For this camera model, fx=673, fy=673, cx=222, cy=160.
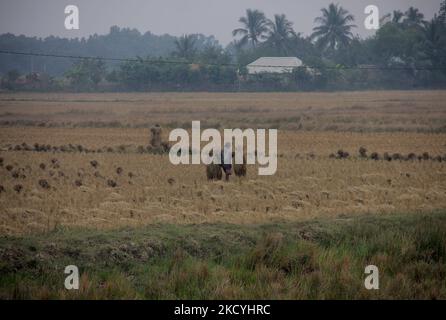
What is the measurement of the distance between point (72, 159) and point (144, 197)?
21.3 feet

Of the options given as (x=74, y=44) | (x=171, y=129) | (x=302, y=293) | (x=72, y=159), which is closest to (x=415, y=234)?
(x=302, y=293)

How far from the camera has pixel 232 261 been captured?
8406mm

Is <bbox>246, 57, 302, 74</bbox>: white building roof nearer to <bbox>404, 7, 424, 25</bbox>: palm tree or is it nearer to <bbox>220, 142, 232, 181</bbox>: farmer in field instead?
<bbox>404, 7, 424, 25</bbox>: palm tree

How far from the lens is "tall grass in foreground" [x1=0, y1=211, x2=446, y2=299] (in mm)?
7430

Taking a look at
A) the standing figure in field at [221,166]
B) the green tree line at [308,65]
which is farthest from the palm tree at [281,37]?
the standing figure in field at [221,166]

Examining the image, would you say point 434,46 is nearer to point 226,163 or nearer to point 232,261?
point 226,163

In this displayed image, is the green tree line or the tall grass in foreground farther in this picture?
the green tree line

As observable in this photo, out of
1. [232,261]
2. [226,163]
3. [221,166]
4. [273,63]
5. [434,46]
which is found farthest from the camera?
[273,63]

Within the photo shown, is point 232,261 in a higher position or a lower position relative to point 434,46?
lower

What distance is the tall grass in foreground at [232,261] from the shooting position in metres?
7.43

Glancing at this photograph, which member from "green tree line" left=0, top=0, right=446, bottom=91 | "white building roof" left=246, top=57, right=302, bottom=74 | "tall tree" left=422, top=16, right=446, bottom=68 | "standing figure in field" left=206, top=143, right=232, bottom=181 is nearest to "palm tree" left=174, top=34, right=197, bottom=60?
"green tree line" left=0, top=0, right=446, bottom=91

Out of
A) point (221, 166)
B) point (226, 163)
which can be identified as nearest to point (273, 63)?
point (221, 166)

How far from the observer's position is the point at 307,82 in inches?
2196

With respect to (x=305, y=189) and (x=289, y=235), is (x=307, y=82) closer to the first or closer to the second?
(x=305, y=189)
